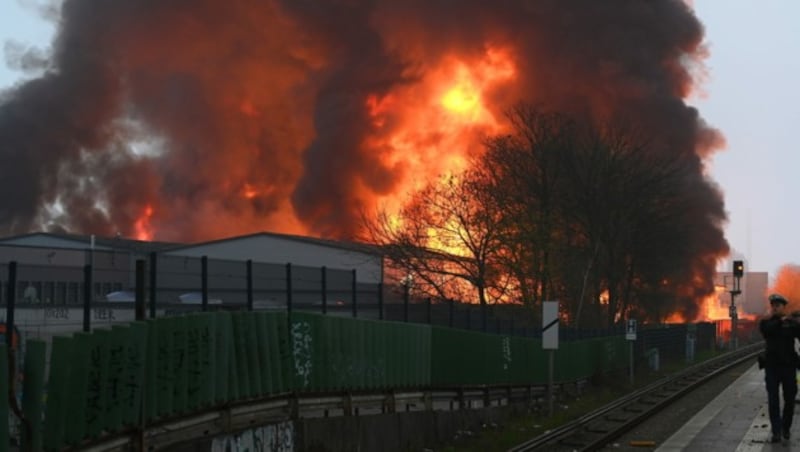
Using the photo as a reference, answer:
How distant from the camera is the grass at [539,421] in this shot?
1549 centimetres

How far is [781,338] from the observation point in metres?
11.1

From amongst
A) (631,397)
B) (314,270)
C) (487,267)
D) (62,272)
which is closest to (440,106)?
(487,267)

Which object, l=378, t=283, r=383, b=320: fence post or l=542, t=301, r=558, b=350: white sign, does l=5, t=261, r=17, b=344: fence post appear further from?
l=542, t=301, r=558, b=350: white sign

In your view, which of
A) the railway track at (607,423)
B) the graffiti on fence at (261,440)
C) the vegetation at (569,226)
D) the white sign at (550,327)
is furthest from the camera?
the vegetation at (569,226)

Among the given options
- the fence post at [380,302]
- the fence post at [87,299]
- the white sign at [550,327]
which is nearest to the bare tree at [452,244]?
the white sign at [550,327]

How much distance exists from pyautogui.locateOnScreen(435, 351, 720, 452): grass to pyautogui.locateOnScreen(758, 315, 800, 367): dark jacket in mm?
4823

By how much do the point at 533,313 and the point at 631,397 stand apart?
10.6 m

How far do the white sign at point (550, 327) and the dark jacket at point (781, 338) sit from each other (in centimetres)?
967

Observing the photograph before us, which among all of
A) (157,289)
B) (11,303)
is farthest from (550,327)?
(11,303)

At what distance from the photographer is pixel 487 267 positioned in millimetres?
33344

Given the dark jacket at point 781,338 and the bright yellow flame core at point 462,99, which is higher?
the bright yellow flame core at point 462,99

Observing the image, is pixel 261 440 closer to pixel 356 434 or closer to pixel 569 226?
pixel 356 434

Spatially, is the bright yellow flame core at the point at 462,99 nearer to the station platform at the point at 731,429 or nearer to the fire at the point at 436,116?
the fire at the point at 436,116

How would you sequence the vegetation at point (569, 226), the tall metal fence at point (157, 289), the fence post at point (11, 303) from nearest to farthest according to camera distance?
the fence post at point (11, 303) → the tall metal fence at point (157, 289) → the vegetation at point (569, 226)
